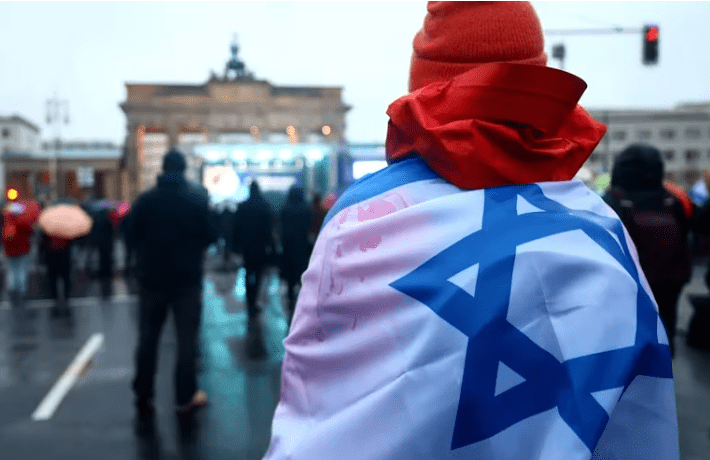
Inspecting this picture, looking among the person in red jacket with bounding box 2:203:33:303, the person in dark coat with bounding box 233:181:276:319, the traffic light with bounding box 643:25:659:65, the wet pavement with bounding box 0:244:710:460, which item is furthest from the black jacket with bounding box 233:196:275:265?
the traffic light with bounding box 643:25:659:65

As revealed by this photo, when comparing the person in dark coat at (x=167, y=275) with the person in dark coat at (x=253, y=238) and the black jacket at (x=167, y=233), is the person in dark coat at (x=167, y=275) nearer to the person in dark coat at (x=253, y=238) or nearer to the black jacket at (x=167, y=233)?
the black jacket at (x=167, y=233)

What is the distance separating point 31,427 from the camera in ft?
16.0

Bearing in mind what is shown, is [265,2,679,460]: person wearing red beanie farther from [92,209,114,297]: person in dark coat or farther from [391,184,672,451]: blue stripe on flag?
[92,209,114,297]: person in dark coat

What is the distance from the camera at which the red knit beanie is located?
1217 millimetres

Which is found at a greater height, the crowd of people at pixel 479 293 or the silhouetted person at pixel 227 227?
the crowd of people at pixel 479 293

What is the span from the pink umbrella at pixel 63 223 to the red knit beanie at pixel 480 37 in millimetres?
10083

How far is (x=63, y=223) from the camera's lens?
10258mm

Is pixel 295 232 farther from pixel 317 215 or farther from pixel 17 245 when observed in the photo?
pixel 17 245

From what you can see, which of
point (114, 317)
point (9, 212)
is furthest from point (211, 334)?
point (9, 212)

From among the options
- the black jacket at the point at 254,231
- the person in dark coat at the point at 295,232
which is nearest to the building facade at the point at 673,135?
the person in dark coat at the point at 295,232

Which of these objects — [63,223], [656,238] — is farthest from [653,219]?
[63,223]

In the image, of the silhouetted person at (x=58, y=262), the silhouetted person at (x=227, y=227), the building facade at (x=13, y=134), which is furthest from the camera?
the building facade at (x=13, y=134)

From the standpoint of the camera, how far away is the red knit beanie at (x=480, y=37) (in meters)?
1.22

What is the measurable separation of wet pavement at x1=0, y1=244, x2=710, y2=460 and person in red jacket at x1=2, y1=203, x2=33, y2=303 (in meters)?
1.41
